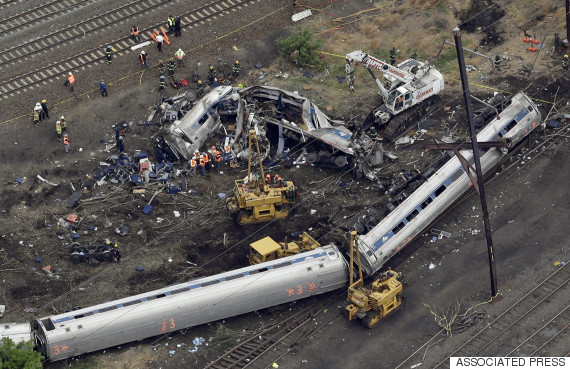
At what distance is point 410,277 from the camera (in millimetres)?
57500

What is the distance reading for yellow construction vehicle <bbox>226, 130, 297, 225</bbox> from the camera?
59562 mm

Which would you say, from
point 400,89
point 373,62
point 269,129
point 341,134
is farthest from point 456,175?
point 269,129

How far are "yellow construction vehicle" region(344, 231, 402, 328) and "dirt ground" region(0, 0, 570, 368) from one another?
0.64 metres

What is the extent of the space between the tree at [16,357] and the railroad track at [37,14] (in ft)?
83.2

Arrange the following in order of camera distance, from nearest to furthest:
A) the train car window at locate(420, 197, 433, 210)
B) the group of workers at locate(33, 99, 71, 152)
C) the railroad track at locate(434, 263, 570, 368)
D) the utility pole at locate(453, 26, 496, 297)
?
the utility pole at locate(453, 26, 496, 297), the railroad track at locate(434, 263, 570, 368), the train car window at locate(420, 197, 433, 210), the group of workers at locate(33, 99, 71, 152)

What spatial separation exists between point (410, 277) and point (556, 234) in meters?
7.22

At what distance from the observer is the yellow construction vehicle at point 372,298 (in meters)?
54.8

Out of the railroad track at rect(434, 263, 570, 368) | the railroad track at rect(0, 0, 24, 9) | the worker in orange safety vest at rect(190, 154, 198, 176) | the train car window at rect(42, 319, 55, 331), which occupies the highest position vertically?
the railroad track at rect(0, 0, 24, 9)

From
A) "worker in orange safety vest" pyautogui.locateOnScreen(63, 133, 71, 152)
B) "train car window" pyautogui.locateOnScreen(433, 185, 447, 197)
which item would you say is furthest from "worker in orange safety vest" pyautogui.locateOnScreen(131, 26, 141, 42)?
"train car window" pyautogui.locateOnScreen(433, 185, 447, 197)

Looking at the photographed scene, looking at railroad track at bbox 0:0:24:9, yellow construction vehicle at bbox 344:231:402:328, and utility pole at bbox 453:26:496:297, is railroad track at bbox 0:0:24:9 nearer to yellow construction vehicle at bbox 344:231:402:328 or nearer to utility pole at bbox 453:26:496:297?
yellow construction vehicle at bbox 344:231:402:328

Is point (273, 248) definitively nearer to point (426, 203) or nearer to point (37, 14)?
point (426, 203)

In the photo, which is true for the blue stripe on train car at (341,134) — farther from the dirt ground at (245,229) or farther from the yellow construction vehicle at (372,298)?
the yellow construction vehicle at (372,298)

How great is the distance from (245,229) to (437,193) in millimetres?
8998

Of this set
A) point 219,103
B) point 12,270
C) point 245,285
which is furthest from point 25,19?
point 245,285
